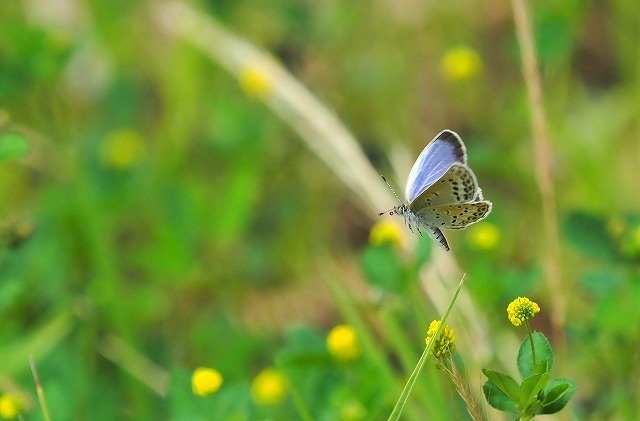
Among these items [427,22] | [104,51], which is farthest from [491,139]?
[104,51]

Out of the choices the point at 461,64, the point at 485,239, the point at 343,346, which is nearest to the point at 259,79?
the point at 461,64

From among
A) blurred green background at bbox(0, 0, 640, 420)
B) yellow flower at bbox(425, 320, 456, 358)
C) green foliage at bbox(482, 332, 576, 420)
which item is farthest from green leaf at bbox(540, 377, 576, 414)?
blurred green background at bbox(0, 0, 640, 420)

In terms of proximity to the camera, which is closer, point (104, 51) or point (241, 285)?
point (241, 285)

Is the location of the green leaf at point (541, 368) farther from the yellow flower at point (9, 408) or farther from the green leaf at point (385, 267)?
the yellow flower at point (9, 408)

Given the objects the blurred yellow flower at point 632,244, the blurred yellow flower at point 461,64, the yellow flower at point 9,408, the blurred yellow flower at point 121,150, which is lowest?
the yellow flower at point 9,408

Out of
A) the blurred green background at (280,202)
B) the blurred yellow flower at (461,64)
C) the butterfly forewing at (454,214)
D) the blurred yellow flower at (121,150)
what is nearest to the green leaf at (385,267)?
the blurred green background at (280,202)

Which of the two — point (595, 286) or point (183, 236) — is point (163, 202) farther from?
point (595, 286)
